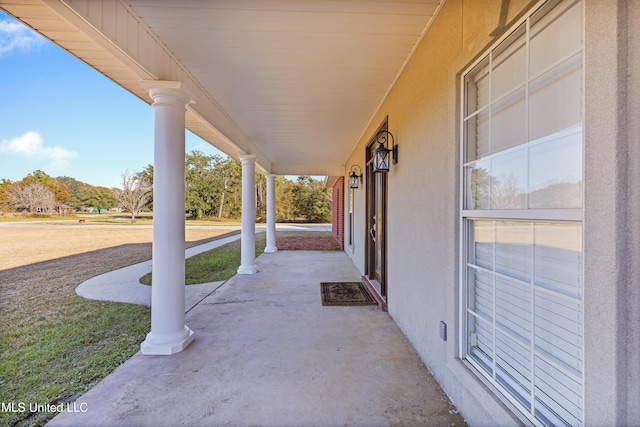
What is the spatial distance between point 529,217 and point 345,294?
346cm

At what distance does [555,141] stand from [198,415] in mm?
2474

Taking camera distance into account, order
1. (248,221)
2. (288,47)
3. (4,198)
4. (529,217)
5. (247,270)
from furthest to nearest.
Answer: (4,198) → (248,221) → (247,270) → (288,47) → (529,217)

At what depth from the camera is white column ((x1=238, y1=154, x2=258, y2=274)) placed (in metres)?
6.05

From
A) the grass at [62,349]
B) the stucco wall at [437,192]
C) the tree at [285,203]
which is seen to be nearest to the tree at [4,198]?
the tree at [285,203]

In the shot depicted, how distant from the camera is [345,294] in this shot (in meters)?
4.51

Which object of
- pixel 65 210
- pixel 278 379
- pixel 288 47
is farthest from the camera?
pixel 65 210

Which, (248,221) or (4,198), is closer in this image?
(248,221)

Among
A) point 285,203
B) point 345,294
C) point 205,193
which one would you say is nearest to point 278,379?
point 345,294

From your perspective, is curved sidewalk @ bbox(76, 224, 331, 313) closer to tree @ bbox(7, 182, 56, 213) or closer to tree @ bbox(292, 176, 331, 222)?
tree @ bbox(292, 176, 331, 222)

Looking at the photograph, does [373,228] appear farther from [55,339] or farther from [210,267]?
[55,339]

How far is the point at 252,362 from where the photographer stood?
249 centimetres

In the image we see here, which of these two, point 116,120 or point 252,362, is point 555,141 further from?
point 116,120

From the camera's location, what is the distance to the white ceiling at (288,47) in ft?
6.77

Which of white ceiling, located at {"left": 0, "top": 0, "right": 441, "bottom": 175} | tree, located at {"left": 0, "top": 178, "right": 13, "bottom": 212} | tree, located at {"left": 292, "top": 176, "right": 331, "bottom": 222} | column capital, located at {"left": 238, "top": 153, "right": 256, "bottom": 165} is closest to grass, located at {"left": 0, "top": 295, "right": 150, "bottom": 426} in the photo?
white ceiling, located at {"left": 0, "top": 0, "right": 441, "bottom": 175}
